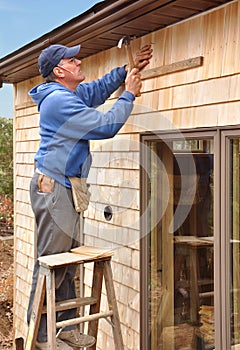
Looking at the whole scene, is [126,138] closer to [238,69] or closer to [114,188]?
[114,188]

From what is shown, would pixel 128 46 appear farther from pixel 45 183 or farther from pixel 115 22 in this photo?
pixel 45 183

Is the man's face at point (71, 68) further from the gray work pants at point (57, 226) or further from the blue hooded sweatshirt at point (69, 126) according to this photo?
the gray work pants at point (57, 226)

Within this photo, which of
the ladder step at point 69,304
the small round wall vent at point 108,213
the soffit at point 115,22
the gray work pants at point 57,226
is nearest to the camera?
the soffit at point 115,22

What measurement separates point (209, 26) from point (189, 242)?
1.36 metres

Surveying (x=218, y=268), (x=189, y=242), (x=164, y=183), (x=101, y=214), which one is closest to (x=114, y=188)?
(x=101, y=214)

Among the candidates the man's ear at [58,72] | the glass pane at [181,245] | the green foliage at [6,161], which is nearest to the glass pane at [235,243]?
the glass pane at [181,245]

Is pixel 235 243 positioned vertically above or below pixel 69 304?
above

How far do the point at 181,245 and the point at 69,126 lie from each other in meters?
1.08

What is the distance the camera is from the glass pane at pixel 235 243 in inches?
117

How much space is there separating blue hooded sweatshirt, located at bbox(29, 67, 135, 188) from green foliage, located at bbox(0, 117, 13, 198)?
964 centimetres

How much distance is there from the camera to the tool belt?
358 cm

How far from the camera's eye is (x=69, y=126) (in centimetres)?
343

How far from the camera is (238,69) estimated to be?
2.91 metres

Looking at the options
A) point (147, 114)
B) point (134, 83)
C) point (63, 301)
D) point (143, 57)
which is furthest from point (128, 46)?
point (63, 301)
